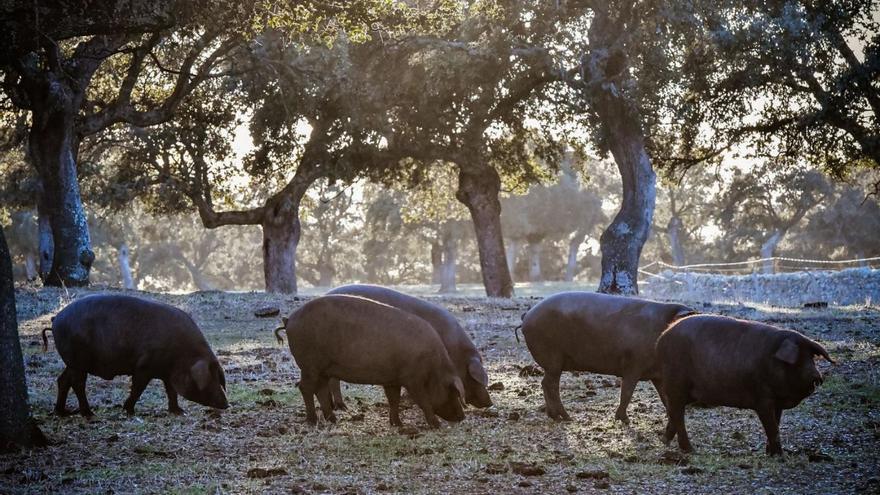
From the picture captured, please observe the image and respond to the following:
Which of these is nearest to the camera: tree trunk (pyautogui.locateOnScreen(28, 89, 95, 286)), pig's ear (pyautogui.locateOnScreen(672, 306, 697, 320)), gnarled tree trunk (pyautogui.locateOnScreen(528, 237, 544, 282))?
pig's ear (pyautogui.locateOnScreen(672, 306, 697, 320))

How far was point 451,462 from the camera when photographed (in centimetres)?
785

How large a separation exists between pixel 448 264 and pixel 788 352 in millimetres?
55448

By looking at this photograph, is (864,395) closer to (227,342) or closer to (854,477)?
(854,477)

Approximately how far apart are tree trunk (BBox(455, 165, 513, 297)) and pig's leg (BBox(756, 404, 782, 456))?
21.9m

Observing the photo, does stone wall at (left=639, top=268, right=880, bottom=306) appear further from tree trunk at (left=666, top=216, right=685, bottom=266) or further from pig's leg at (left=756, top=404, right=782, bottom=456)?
tree trunk at (left=666, top=216, right=685, bottom=266)

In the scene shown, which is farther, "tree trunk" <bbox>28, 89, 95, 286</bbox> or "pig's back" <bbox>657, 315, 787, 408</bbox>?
"tree trunk" <bbox>28, 89, 95, 286</bbox>

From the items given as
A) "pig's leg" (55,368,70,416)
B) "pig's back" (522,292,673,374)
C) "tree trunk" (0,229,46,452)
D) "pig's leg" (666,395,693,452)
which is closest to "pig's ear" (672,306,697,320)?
"pig's back" (522,292,673,374)

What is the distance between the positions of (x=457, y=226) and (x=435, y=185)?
2911 cm

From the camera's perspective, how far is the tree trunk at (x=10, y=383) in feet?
26.9

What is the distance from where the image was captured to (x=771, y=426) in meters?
7.85

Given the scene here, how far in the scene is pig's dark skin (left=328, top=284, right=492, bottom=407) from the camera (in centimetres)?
973

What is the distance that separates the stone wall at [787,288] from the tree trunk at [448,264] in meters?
22.0

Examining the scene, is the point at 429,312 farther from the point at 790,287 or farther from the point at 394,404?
the point at 790,287

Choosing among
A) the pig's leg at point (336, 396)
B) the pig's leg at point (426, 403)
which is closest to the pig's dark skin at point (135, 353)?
the pig's leg at point (336, 396)
